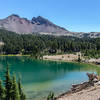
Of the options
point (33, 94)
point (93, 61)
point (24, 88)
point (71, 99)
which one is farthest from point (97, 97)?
point (93, 61)

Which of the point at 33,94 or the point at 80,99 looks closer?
the point at 80,99

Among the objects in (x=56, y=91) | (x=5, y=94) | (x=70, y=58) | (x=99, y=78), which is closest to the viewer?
(x=5, y=94)

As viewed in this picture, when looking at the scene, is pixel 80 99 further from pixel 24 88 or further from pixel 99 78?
pixel 24 88

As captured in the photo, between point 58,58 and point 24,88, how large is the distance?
112 meters

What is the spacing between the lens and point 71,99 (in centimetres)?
3772

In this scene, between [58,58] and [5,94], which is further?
[58,58]

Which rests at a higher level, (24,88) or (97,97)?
(97,97)

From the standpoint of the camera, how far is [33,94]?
54750 mm

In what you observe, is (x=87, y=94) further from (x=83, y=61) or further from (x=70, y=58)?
(x=70, y=58)

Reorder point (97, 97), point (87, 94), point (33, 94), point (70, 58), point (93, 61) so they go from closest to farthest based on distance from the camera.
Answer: point (97, 97) → point (87, 94) → point (33, 94) → point (93, 61) → point (70, 58)

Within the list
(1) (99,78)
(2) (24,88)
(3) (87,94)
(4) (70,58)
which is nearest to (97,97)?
(3) (87,94)

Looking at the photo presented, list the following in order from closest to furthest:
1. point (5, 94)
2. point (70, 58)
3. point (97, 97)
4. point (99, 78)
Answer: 1. point (97, 97)
2. point (5, 94)
3. point (99, 78)
4. point (70, 58)

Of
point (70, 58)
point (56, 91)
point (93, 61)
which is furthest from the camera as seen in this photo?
point (70, 58)

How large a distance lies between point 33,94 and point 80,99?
22221mm
